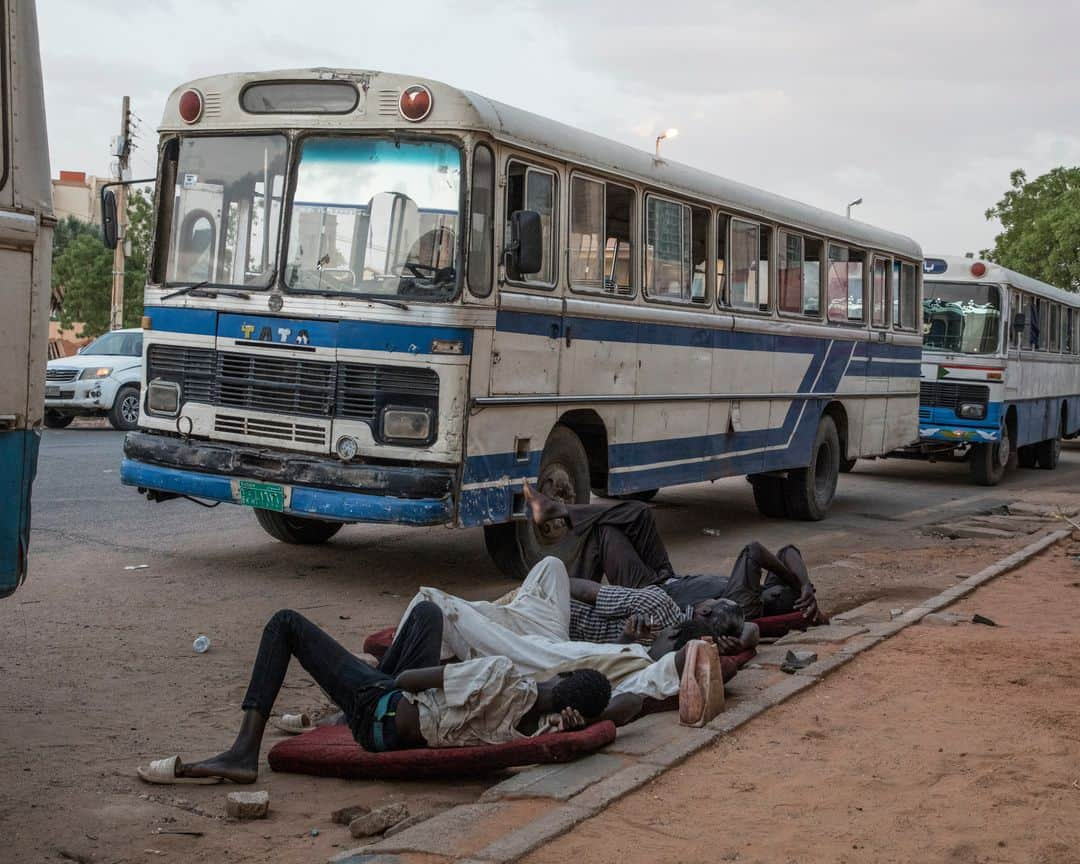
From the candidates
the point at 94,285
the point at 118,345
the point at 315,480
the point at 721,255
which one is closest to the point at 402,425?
the point at 315,480

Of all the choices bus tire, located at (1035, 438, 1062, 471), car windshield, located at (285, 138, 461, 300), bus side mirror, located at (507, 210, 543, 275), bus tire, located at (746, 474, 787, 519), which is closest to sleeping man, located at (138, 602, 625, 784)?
car windshield, located at (285, 138, 461, 300)

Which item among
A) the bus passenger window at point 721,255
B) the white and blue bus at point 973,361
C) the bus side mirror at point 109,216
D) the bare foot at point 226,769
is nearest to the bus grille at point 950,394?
the white and blue bus at point 973,361

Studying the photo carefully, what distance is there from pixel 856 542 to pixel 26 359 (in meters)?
9.48

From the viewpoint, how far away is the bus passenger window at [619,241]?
994 centimetres

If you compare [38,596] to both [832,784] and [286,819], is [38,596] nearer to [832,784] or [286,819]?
[286,819]

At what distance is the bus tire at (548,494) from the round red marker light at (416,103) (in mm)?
2397

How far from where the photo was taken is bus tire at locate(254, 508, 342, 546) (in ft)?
33.6

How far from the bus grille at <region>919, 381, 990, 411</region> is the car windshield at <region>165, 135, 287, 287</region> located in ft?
40.9

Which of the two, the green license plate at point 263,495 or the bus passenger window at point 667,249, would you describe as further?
the bus passenger window at point 667,249

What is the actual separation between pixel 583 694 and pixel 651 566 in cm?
244

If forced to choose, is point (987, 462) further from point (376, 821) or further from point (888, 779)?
point (376, 821)

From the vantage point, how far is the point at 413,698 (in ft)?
16.6

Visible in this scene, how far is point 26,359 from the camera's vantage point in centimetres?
447

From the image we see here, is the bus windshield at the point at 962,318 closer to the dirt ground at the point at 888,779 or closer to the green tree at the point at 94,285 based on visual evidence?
the dirt ground at the point at 888,779
